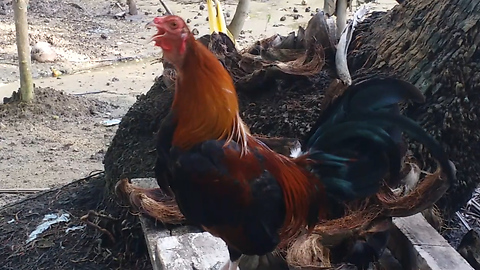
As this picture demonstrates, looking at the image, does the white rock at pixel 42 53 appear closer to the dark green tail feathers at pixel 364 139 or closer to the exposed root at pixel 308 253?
the exposed root at pixel 308 253

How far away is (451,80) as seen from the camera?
8.78 feet

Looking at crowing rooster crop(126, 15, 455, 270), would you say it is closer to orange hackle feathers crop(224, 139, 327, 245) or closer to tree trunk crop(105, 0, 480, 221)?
orange hackle feathers crop(224, 139, 327, 245)

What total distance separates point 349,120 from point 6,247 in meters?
2.28

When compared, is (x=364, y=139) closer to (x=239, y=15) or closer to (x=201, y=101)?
(x=201, y=101)

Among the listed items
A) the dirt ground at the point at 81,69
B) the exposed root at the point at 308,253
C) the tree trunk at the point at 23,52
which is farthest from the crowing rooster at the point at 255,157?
the tree trunk at the point at 23,52

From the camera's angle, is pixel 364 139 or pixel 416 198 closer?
pixel 364 139

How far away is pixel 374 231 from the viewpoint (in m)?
2.41

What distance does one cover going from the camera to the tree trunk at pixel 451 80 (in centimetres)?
265

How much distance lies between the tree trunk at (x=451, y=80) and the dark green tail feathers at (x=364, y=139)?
687 mm

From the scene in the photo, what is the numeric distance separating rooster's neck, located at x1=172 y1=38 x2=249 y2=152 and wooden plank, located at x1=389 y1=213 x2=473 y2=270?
86 centimetres

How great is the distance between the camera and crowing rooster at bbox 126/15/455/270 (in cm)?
189

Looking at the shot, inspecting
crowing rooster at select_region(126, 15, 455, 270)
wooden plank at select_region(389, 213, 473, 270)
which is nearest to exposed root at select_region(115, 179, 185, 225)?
crowing rooster at select_region(126, 15, 455, 270)

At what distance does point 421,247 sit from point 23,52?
15.0 ft

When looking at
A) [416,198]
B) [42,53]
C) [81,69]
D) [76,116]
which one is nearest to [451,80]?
[416,198]
